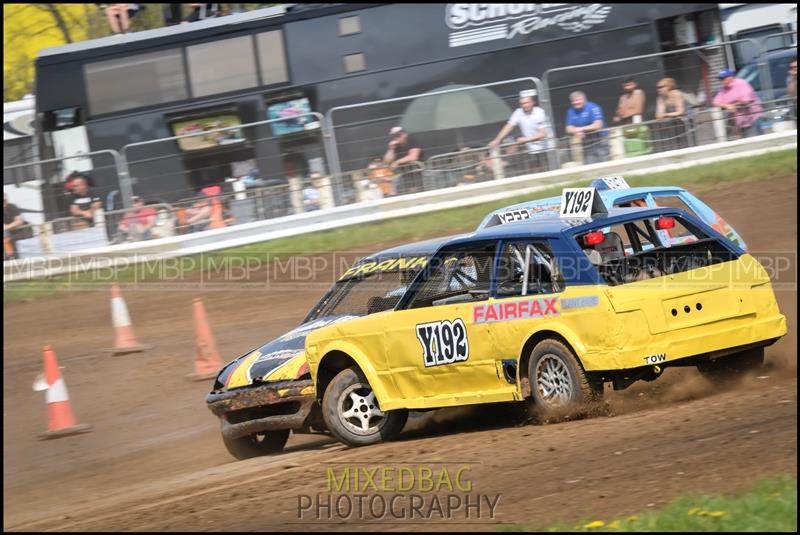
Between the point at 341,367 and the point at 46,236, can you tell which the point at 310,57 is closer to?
the point at 46,236

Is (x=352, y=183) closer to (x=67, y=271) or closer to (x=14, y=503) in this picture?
(x=67, y=271)

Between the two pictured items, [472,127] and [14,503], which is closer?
[14,503]

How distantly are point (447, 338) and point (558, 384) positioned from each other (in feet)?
2.93

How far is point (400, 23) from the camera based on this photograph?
19625mm

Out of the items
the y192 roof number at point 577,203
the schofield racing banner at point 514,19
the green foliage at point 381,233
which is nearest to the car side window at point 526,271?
the y192 roof number at point 577,203

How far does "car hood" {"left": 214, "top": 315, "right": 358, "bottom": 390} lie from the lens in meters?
8.56

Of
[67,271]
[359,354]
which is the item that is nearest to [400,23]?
[67,271]

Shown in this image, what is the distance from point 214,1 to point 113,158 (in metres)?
5.41

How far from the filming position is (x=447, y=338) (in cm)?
780

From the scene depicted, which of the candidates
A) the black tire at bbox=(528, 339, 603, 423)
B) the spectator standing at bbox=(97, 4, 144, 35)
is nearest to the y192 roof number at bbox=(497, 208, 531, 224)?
the black tire at bbox=(528, 339, 603, 423)

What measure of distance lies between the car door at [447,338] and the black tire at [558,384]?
10.2 inches

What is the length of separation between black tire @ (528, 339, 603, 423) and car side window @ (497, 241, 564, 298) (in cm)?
39

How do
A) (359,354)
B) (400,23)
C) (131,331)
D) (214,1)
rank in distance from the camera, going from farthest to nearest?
(214,1) → (400,23) → (131,331) → (359,354)

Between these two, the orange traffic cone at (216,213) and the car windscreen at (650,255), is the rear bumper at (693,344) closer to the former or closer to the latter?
the car windscreen at (650,255)
